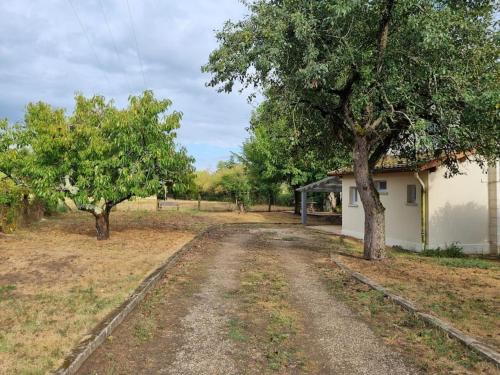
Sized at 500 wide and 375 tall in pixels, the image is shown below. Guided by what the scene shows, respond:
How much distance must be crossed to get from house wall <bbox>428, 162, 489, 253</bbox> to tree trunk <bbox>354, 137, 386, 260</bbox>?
5.34m

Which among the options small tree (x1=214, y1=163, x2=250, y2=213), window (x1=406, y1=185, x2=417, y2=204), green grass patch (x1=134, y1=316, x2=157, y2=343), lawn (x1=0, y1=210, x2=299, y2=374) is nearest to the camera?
lawn (x1=0, y1=210, x2=299, y2=374)

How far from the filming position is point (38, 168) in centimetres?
1498

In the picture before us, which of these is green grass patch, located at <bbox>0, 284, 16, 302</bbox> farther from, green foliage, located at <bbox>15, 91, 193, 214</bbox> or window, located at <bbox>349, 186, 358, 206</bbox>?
window, located at <bbox>349, 186, 358, 206</bbox>

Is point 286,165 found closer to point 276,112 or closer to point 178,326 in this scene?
point 276,112

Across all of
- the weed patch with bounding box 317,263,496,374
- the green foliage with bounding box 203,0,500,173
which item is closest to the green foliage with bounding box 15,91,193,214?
the green foliage with bounding box 203,0,500,173

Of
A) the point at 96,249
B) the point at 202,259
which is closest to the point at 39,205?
the point at 96,249

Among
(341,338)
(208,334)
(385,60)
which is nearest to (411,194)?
(385,60)

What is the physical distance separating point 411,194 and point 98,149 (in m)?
12.2

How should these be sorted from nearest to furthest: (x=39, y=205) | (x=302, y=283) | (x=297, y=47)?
(x=302, y=283) → (x=297, y=47) → (x=39, y=205)

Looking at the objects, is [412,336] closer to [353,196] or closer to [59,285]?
[59,285]

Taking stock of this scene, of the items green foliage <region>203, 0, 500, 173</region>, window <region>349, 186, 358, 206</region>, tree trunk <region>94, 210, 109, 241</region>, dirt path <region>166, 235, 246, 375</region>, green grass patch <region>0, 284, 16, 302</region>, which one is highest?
green foliage <region>203, 0, 500, 173</region>

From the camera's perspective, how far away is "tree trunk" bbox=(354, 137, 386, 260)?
1308 centimetres

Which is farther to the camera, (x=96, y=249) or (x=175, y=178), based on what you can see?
(x=175, y=178)

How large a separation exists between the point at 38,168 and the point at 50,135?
1.28 m
